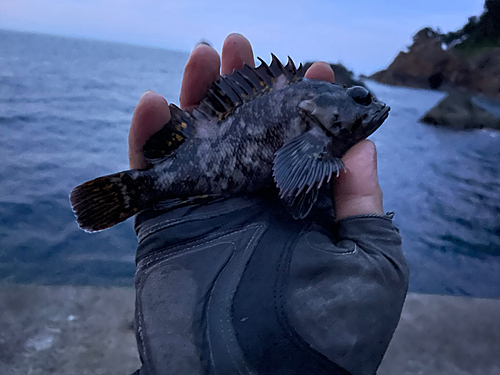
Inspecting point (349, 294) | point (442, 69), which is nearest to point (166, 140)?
point (349, 294)

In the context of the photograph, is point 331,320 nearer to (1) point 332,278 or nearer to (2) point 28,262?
(1) point 332,278

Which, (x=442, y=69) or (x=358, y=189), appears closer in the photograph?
(x=358, y=189)

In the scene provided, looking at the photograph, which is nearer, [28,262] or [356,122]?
[356,122]

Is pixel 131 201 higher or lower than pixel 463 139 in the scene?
higher

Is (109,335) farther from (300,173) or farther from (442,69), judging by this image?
(442,69)

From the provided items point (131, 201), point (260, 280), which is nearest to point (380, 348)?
point (260, 280)

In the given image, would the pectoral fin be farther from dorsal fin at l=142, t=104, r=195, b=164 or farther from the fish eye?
dorsal fin at l=142, t=104, r=195, b=164

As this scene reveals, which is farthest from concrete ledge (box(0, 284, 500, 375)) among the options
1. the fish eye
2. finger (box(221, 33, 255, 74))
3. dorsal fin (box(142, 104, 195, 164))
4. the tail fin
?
finger (box(221, 33, 255, 74))
